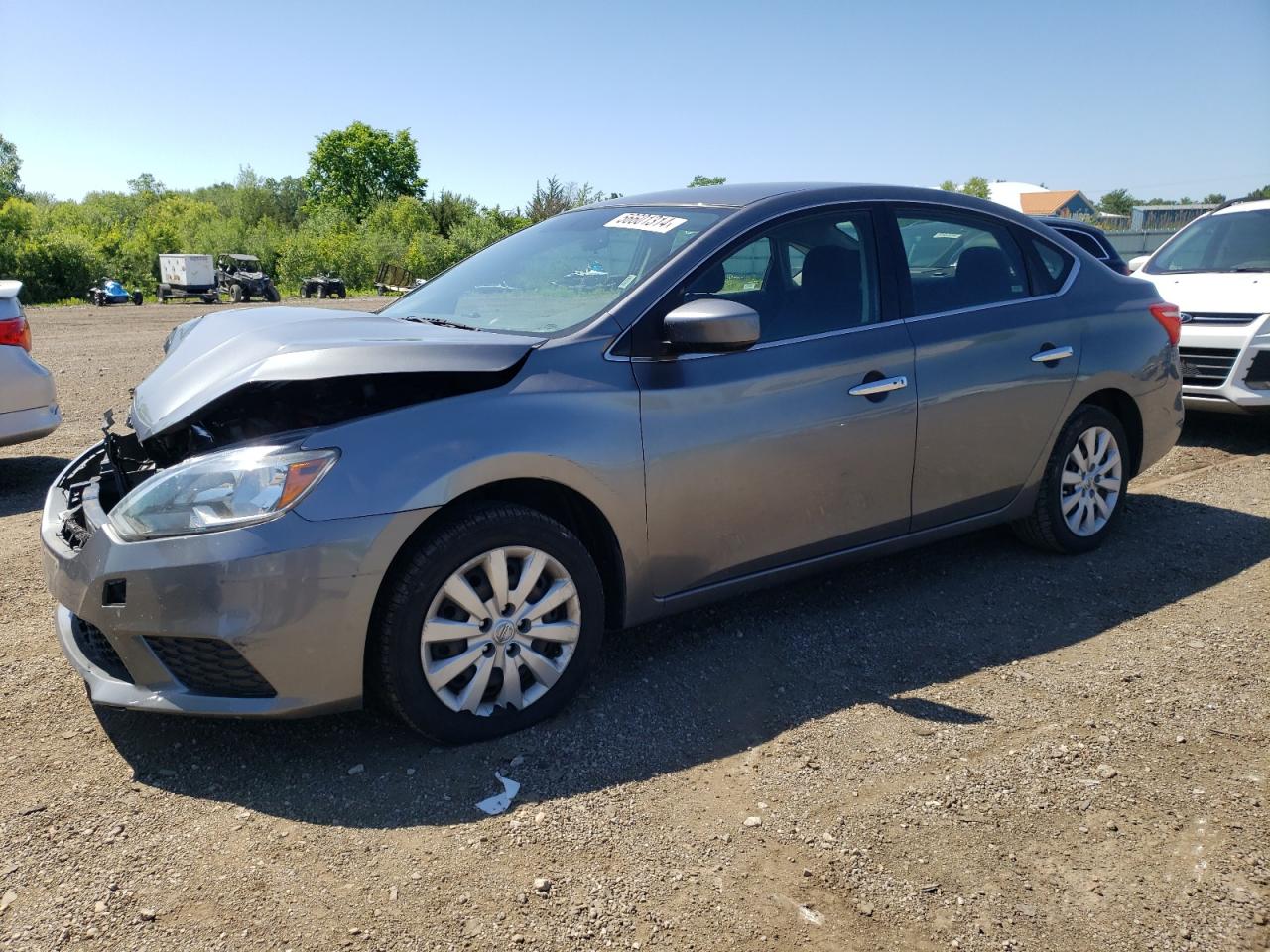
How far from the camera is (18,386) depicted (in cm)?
619

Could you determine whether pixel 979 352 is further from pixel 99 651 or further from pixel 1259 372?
pixel 1259 372

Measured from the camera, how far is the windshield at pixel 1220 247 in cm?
806

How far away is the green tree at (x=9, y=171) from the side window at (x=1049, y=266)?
9410 cm

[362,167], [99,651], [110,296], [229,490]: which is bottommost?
[99,651]

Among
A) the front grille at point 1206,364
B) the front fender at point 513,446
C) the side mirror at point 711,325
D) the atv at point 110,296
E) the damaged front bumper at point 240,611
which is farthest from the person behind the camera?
the atv at point 110,296

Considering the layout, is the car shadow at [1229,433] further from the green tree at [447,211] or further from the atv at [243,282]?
the green tree at [447,211]

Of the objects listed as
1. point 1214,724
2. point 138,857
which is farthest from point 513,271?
point 1214,724

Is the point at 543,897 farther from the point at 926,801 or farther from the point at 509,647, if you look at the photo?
the point at 926,801

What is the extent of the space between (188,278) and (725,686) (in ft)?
129

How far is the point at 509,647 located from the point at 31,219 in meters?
58.5

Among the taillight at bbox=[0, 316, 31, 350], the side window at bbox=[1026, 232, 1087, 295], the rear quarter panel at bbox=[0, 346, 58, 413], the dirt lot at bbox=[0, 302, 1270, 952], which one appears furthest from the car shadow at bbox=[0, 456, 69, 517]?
the side window at bbox=[1026, 232, 1087, 295]

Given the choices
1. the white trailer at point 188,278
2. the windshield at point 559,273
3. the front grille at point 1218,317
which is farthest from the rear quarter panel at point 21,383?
the white trailer at point 188,278

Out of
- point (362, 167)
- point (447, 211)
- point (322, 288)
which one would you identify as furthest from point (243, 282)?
point (362, 167)

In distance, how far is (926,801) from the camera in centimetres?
287
